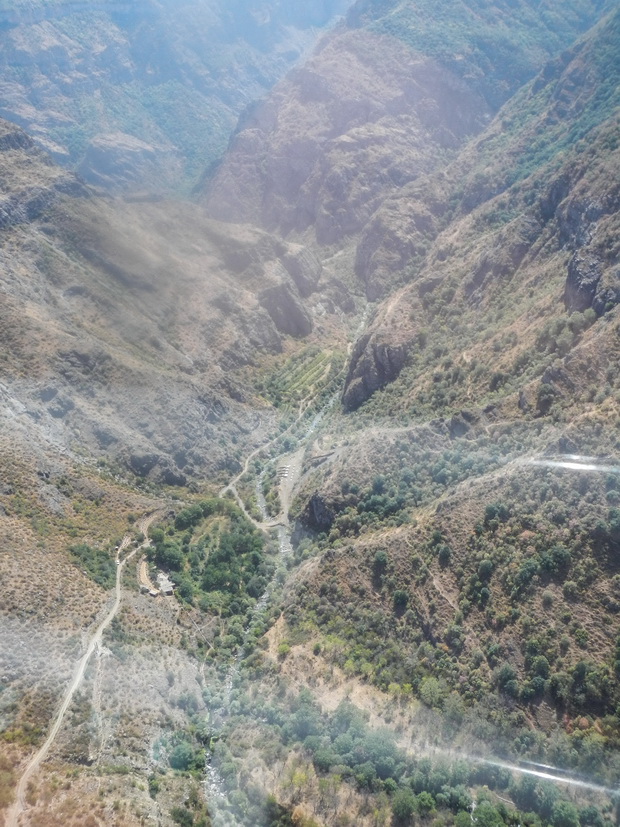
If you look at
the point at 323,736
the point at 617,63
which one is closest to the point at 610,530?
the point at 323,736

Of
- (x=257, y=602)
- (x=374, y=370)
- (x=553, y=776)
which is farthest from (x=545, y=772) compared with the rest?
(x=374, y=370)

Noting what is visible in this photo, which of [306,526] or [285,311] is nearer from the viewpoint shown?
[306,526]

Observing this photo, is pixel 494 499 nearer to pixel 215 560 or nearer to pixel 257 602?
pixel 257 602

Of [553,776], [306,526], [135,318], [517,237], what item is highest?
[517,237]

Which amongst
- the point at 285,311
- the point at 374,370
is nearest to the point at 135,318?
the point at 285,311

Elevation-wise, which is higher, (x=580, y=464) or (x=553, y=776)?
(x=580, y=464)

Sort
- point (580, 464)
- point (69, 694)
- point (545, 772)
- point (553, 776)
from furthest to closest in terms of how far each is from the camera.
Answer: point (580, 464) < point (69, 694) < point (545, 772) < point (553, 776)

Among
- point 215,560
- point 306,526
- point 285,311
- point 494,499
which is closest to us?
point 494,499

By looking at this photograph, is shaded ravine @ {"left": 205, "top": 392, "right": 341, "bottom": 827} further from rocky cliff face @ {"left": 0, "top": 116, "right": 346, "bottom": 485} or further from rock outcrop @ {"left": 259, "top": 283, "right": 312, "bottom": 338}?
rock outcrop @ {"left": 259, "top": 283, "right": 312, "bottom": 338}

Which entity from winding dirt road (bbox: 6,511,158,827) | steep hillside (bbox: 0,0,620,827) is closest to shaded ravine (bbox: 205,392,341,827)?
steep hillside (bbox: 0,0,620,827)
